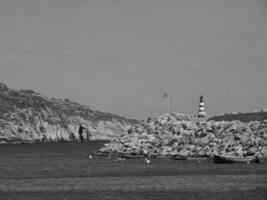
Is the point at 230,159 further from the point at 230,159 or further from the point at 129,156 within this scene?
the point at 129,156

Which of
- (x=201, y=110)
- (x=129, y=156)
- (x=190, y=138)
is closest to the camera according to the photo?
(x=190, y=138)

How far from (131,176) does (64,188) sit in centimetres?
1630

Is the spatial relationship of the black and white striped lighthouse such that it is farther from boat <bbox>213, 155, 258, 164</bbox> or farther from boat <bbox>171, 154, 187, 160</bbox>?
boat <bbox>213, 155, 258, 164</bbox>

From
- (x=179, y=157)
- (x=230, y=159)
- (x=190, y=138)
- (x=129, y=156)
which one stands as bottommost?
(x=230, y=159)

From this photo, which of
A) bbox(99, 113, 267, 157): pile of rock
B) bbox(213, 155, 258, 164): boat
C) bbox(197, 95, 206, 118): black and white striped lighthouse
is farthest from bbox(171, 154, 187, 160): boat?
bbox(197, 95, 206, 118): black and white striped lighthouse

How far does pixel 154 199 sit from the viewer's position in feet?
211

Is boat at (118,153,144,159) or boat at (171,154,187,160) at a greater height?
boat at (118,153,144,159)

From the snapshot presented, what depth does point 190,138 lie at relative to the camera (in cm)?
12794

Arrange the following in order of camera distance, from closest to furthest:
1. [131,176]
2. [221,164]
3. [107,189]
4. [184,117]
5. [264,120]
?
[107,189]
[131,176]
[221,164]
[264,120]
[184,117]

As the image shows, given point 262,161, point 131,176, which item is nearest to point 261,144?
point 262,161

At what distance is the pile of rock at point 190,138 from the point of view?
11406 centimetres

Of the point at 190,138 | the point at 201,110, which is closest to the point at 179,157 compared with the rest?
the point at 190,138

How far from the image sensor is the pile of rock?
114 meters

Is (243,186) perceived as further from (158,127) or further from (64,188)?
(158,127)
